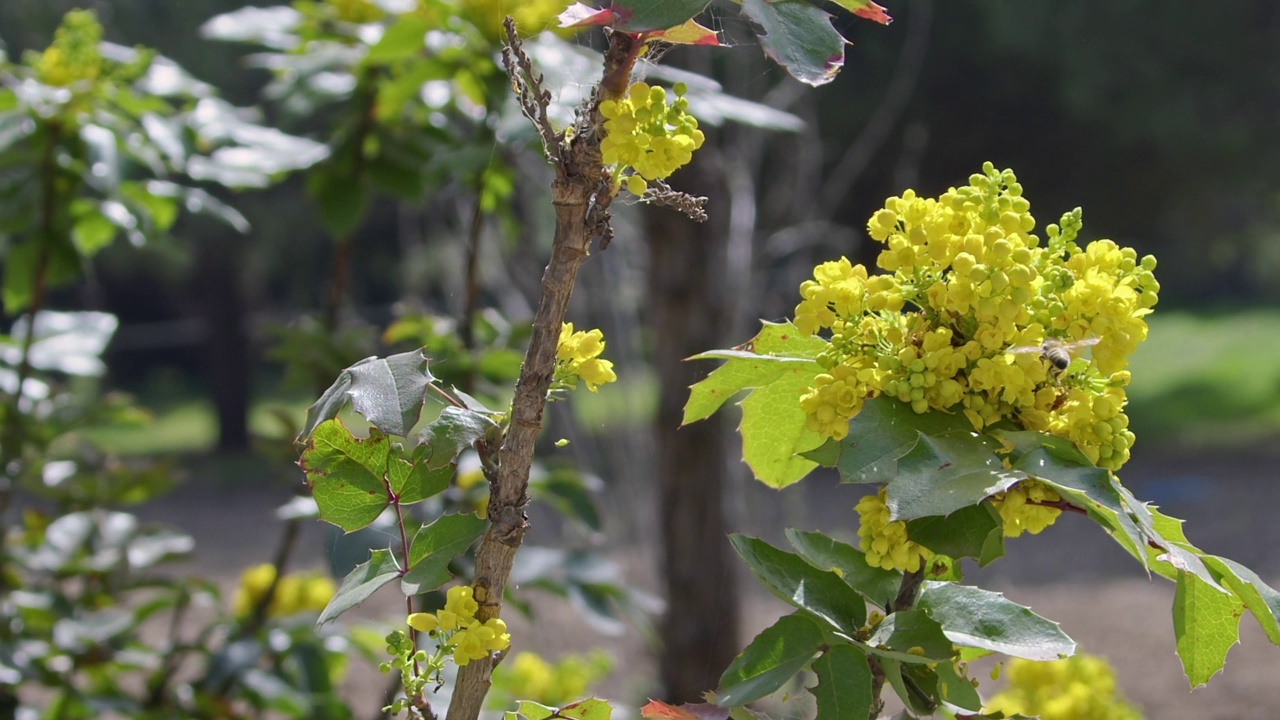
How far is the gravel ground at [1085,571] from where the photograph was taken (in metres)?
→ 2.87

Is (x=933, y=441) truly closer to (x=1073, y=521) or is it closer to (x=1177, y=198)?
(x=1073, y=521)

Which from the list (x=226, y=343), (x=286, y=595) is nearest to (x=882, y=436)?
(x=286, y=595)

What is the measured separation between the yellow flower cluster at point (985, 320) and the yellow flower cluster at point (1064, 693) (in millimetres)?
540

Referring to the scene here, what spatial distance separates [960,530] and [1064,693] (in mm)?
731

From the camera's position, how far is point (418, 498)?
19.5 inches

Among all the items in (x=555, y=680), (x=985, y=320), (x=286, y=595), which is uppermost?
(x=985, y=320)

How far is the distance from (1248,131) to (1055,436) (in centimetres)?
640

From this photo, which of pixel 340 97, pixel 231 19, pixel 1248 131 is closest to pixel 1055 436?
pixel 340 97

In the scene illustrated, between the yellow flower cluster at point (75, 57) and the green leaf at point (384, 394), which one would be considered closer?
the green leaf at point (384, 394)

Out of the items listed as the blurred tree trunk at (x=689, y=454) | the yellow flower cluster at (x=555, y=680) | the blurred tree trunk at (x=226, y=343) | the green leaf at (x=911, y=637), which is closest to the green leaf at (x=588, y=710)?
the green leaf at (x=911, y=637)

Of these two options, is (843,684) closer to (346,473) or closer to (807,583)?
(807,583)

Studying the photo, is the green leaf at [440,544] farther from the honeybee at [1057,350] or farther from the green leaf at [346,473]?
the honeybee at [1057,350]

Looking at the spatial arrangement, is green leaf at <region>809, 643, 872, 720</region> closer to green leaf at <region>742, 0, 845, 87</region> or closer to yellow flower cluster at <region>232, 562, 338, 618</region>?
green leaf at <region>742, 0, 845, 87</region>

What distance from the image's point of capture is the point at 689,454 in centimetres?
220
